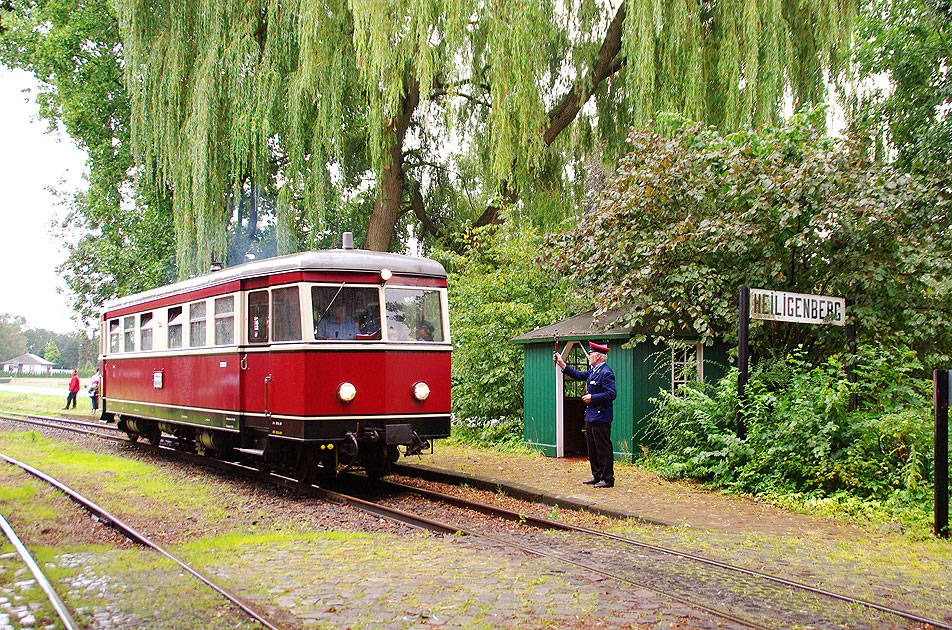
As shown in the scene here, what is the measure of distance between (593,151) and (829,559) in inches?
575

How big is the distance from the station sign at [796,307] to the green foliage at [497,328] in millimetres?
6515

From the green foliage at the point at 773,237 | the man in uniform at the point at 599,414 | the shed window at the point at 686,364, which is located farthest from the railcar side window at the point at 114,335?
the shed window at the point at 686,364

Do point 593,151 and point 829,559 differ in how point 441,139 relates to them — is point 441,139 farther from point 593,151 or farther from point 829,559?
point 829,559

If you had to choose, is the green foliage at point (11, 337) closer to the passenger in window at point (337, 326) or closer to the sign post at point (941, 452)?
the passenger in window at point (337, 326)

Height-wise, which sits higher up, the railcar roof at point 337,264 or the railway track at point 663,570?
the railcar roof at point 337,264

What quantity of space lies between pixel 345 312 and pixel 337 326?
212mm

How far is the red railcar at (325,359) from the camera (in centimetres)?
974

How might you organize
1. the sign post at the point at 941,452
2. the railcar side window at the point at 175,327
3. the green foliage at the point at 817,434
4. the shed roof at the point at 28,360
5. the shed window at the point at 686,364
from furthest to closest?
the shed roof at the point at 28,360
the railcar side window at the point at 175,327
the shed window at the point at 686,364
the green foliage at the point at 817,434
the sign post at the point at 941,452

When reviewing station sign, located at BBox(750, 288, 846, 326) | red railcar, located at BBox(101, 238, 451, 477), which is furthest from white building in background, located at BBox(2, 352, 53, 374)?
station sign, located at BBox(750, 288, 846, 326)

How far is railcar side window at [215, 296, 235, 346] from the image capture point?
35.9ft

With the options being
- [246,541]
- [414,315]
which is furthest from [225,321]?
[246,541]

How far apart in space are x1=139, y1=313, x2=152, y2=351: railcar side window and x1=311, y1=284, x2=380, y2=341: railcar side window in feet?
18.6

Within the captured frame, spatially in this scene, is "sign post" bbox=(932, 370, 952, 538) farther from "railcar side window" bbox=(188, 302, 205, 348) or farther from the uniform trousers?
"railcar side window" bbox=(188, 302, 205, 348)

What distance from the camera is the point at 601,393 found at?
32.1 ft
